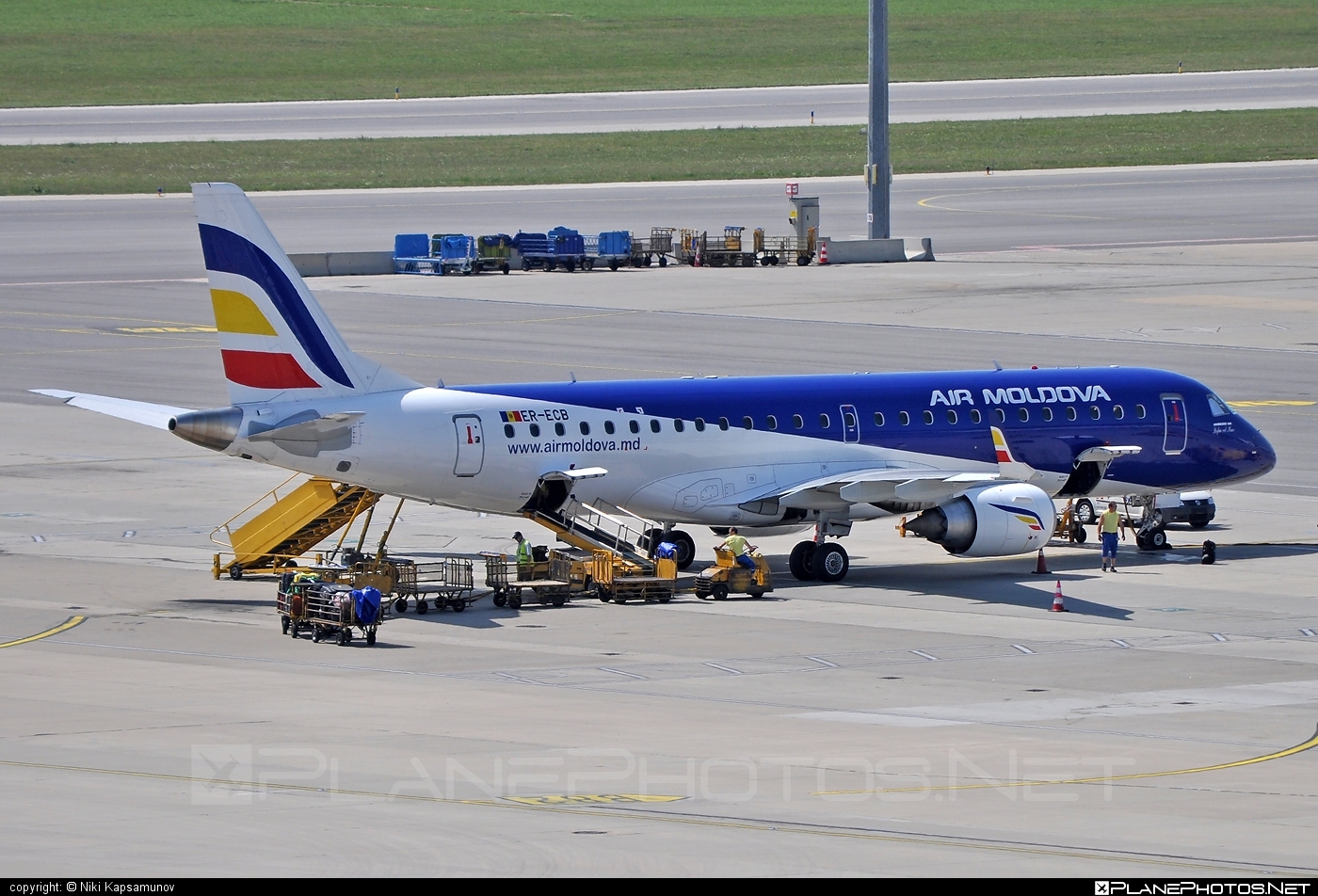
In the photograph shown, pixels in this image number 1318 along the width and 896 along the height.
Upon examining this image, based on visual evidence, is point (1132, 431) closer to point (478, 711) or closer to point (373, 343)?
point (478, 711)

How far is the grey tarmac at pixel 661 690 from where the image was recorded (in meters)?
23.3

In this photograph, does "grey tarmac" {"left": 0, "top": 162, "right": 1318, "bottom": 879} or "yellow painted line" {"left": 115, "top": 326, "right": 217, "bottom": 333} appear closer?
"grey tarmac" {"left": 0, "top": 162, "right": 1318, "bottom": 879}

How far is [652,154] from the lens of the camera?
503 ft

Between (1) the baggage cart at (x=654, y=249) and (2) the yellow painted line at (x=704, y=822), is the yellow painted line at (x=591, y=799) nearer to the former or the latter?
(2) the yellow painted line at (x=704, y=822)

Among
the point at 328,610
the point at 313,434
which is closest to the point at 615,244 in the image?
the point at 313,434

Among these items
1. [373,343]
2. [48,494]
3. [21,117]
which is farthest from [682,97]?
[48,494]

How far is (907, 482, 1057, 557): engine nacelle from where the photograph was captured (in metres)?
44.9

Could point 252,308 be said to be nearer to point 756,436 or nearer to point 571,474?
point 571,474

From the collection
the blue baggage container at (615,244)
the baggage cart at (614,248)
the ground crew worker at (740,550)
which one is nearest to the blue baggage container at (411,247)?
the baggage cart at (614,248)

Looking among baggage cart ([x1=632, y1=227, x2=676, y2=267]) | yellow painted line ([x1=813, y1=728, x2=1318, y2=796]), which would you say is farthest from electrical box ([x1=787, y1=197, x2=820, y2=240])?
yellow painted line ([x1=813, y1=728, x2=1318, y2=796])

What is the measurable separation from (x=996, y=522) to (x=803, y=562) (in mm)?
4269

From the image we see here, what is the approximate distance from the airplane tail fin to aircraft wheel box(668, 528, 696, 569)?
366 inches

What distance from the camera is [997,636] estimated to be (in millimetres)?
39219

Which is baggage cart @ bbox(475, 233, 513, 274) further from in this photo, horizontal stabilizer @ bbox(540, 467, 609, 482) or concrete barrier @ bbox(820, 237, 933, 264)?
horizontal stabilizer @ bbox(540, 467, 609, 482)
